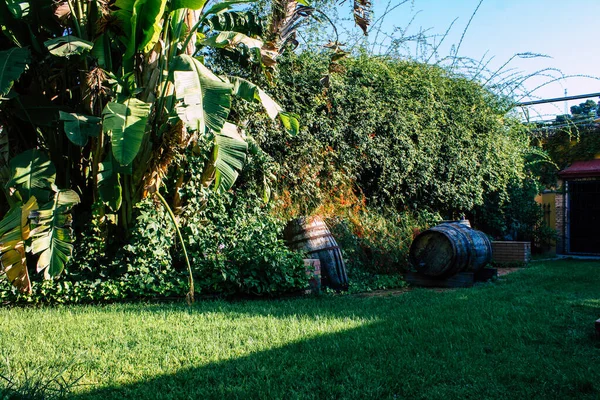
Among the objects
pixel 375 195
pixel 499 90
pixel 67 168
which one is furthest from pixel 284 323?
pixel 499 90

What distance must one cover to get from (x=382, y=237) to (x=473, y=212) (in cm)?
496

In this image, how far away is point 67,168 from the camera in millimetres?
6797

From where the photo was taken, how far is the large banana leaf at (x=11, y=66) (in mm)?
5344

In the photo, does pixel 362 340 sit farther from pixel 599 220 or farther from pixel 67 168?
pixel 599 220

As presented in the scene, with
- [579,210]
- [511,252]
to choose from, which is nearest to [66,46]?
[511,252]

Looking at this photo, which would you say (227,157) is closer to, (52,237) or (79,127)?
(79,127)

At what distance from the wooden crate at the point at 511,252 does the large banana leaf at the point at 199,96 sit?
8.65 metres

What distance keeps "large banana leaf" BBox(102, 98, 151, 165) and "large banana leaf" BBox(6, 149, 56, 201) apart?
1215 mm

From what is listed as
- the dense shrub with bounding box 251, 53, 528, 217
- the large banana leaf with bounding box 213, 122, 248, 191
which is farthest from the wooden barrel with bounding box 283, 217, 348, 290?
the large banana leaf with bounding box 213, 122, 248, 191

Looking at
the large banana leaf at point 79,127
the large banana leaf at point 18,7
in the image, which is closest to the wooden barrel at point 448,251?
the large banana leaf at point 79,127

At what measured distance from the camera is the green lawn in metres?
3.19

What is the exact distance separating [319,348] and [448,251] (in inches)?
183

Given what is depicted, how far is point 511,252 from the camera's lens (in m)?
11.7

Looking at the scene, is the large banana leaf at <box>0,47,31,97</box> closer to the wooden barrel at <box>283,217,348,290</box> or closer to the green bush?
the green bush
